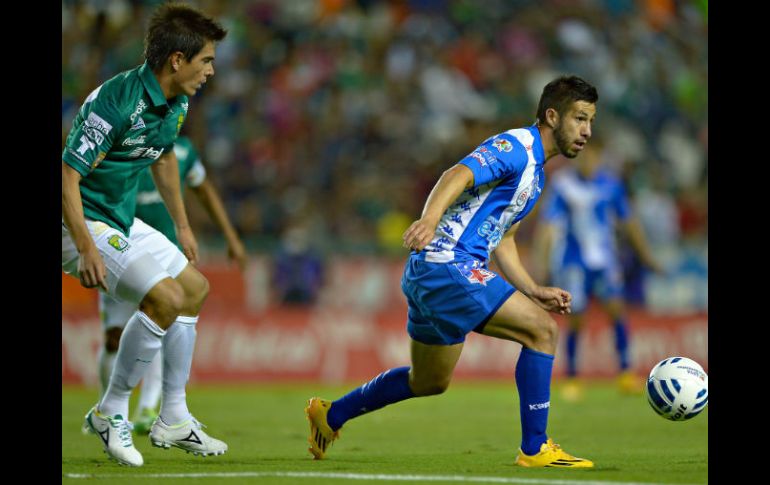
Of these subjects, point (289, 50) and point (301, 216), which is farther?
point (289, 50)

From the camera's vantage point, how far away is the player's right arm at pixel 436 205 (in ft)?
17.8

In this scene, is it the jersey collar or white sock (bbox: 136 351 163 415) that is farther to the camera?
white sock (bbox: 136 351 163 415)

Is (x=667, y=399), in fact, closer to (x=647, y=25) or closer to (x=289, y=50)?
(x=289, y=50)

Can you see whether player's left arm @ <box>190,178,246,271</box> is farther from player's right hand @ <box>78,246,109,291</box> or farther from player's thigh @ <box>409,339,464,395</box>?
player's right hand @ <box>78,246,109,291</box>

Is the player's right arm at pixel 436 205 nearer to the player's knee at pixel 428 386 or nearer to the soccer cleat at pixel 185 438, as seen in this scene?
the player's knee at pixel 428 386

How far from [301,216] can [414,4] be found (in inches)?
213

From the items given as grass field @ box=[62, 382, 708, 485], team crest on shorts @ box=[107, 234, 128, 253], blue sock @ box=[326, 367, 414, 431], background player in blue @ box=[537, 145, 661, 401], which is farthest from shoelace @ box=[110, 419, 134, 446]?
background player in blue @ box=[537, 145, 661, 401]

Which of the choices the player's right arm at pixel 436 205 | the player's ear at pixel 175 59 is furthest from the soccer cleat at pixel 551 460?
the player's ear at pixel 175 59

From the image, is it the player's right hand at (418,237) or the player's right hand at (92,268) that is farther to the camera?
the player's right hand at (92,268)

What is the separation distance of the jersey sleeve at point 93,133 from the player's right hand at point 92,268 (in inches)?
18.4

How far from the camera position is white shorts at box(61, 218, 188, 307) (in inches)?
239
